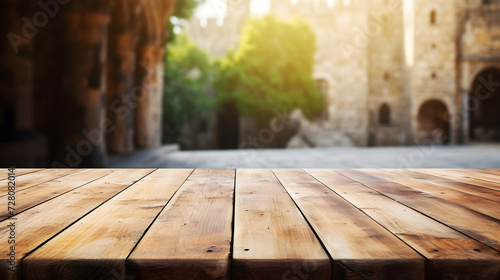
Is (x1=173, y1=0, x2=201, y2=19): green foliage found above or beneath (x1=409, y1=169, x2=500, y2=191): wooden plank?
above

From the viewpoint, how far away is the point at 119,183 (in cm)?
222

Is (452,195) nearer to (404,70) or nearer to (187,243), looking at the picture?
(187,243)

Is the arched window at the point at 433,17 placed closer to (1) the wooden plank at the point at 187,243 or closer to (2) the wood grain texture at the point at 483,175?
(2) the wood grain texture at the point at 483,175

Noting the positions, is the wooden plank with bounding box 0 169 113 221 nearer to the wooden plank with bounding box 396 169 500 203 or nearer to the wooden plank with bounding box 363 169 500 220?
the wooden plank with bounding box 363 169 500 220

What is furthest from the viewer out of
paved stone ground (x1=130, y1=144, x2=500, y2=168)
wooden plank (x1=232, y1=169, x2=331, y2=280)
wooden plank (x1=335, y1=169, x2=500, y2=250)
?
paved stone ground (x1=130, y1=144, x2=500, y2=168)

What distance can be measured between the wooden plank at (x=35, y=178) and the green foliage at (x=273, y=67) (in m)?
18.0

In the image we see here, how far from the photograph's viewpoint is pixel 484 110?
2211 cm

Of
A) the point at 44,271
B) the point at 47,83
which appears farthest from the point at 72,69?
the point at 44,271

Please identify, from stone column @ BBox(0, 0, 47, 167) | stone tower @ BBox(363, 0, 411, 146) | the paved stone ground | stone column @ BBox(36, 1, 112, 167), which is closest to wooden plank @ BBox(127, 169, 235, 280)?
stone column @ BBox(0, 0, 47, 167)

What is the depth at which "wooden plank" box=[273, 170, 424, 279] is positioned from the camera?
1.00 m

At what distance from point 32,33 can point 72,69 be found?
0.69 metres

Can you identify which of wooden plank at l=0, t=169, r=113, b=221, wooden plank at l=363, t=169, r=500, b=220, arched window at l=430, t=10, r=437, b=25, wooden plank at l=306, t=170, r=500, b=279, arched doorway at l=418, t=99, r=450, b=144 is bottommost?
wooden plank at l=306, t=170, r=500, b=279

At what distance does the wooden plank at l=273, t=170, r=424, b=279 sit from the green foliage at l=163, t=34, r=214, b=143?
525 inches

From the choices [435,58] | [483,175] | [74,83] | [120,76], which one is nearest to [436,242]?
[483,175]
